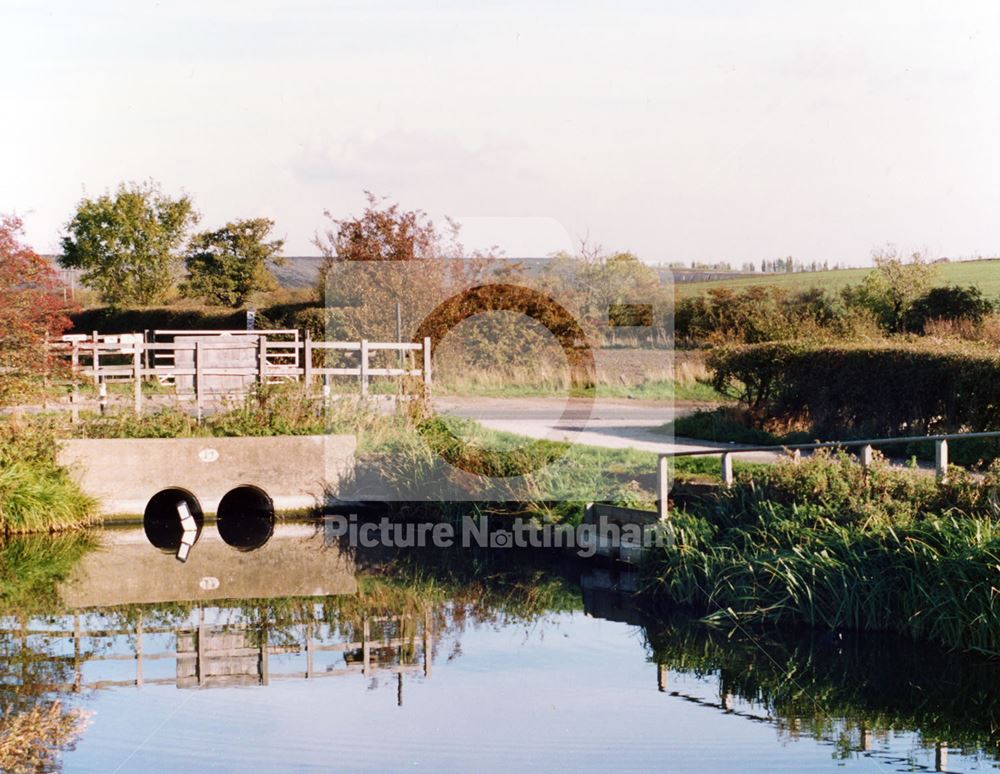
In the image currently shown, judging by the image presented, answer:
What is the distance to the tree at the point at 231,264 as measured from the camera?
42469mm

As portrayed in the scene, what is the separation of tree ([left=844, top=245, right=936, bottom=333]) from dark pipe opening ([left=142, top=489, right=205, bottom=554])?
17.5 meters

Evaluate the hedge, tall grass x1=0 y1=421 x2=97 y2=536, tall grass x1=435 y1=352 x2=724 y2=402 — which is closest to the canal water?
tall grass x1=0 y1=421 x2=97 y2=536

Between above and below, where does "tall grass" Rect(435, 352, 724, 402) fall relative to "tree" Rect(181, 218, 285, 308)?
below

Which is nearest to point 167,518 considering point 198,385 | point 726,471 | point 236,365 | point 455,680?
point 198,385

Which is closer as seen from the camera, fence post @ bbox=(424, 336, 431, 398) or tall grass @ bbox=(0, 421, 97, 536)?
tall grass @ bbox=(0, 421, 97, 536)

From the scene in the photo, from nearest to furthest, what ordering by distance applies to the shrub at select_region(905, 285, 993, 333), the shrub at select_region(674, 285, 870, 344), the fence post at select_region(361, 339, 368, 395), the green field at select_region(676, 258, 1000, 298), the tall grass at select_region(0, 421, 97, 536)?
the tall grass at select_region(0, 421, 97, 536) → the fence post at select_region(361, 339, 368, 395) → the shrub at select_region(674, 285, 870, 344) → the shrub at select_region(905, 285, 993, 333) → the green field at select_region(676, 258, 1000, 298)

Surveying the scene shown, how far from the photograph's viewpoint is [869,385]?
19.4m

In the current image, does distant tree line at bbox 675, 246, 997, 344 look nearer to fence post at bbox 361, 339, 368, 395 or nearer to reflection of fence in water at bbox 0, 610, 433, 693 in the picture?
fence post at bbox 361, 339, 368, 395

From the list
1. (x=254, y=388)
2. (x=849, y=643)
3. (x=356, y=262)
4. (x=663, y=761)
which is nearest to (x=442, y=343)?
(x=356, y=262)

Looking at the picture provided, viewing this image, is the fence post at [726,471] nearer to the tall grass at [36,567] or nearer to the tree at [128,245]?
the tall grass at [36,567]

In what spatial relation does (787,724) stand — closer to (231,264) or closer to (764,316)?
(764,316)

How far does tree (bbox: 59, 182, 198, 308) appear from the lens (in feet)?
140

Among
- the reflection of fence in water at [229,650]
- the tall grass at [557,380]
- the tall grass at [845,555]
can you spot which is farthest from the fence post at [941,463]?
the tall grass at [557,380]

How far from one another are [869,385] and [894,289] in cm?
1353
